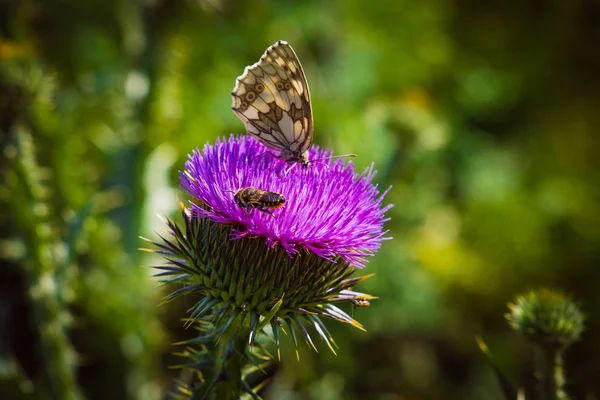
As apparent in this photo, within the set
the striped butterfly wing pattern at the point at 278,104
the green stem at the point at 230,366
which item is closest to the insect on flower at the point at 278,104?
the striped butterfly wing pattern at the point at 278,104

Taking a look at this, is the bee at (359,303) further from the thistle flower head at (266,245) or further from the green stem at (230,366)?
the green stem at (230,366)

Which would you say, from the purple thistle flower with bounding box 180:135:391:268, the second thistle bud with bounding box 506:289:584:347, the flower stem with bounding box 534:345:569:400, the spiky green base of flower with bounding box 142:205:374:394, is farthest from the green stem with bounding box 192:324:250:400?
the flower stem with bounding box 534:345:569:400

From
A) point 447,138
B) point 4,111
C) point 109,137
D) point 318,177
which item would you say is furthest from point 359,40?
point 318,177

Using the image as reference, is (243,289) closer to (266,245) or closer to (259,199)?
(266,245)

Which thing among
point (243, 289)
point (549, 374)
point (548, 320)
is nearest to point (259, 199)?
point (243, 289)

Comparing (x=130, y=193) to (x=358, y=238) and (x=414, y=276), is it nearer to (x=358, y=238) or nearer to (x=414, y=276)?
(x=414, y=276)
